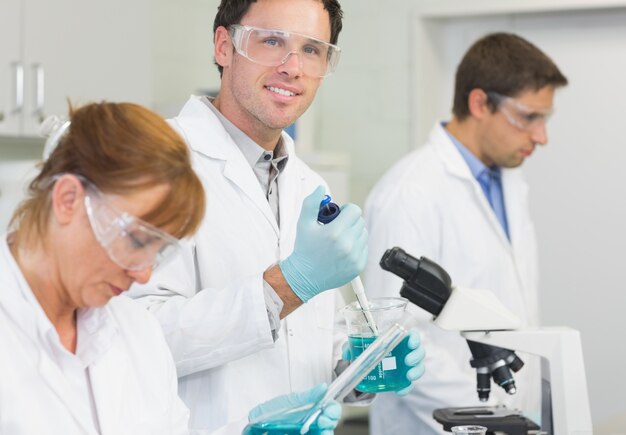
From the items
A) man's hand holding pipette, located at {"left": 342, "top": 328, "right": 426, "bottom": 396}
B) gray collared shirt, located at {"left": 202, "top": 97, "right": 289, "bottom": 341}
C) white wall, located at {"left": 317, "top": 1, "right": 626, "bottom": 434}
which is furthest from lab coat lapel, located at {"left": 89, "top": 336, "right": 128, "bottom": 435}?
white wall, located at {"left": 317, "top": 1, "right": 626, "bottom": 434}

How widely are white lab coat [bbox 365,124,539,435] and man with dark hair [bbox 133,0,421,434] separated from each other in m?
0.50

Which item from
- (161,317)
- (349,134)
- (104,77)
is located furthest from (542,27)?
(161,317)

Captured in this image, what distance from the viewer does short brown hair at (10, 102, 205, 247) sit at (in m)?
1.27

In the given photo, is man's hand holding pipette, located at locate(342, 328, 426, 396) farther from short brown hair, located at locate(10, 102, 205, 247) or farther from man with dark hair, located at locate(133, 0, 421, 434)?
short brown hair, located at locate(10, 102, 205, 247)

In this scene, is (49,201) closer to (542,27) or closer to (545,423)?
Result: (545,423)

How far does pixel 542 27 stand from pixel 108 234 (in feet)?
10.2

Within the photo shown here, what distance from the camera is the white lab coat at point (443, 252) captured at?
2449mm

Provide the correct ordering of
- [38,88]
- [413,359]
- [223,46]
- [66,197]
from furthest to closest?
[38,88] → [223,46] → [413,359] → [66,197]

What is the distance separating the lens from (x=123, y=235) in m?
1.27

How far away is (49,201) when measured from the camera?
1.29m

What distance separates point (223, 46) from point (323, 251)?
0.58m

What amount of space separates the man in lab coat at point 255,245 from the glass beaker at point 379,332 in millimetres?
69

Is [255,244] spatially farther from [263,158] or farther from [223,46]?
[223,46]

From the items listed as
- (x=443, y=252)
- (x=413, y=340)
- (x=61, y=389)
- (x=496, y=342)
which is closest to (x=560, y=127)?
(x=443, y=252)
